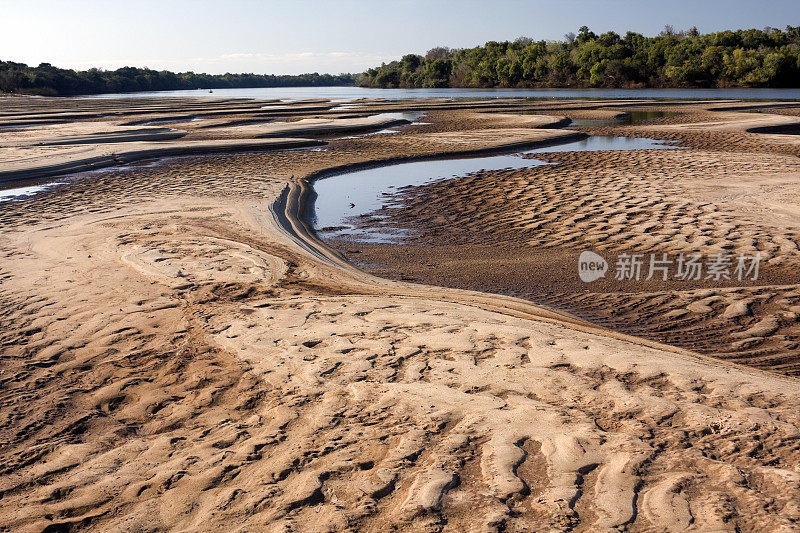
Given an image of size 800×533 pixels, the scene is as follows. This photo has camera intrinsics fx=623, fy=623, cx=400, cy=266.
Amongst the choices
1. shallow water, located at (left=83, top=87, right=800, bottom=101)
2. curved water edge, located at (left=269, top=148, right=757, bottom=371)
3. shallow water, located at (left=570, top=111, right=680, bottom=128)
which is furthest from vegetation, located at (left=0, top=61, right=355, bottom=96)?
curved water edge, located at (left=269, top=148, right=757, bottom=371)

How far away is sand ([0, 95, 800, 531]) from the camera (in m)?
2.74

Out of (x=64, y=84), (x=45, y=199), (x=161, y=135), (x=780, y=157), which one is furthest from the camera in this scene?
(x=64, y=84)

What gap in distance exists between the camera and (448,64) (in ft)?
378

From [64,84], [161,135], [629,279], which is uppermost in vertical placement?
[64,84]

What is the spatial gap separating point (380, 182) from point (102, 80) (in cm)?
10179

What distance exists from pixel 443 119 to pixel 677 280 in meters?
23.4

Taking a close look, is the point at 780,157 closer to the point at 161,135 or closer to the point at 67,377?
the point at 67,377

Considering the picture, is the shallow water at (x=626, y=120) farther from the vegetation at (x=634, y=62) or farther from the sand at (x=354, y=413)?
the vegetation at (x=634, y=62)

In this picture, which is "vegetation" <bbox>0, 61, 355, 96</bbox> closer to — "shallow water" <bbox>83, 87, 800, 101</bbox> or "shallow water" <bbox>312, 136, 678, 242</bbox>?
"shallow water" <bbox>83, 87, 800, 101</bbox>

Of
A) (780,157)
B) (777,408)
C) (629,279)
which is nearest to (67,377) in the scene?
(777,408)

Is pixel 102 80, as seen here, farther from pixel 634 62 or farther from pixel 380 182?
pixel 380 182

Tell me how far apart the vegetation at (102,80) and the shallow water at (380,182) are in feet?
263

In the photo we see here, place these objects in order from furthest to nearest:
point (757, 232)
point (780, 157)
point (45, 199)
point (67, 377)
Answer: point (780, 157) < point (45, 199) < point (757, 232) < point (67, 377)

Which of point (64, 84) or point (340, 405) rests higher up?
point (64, 84)
